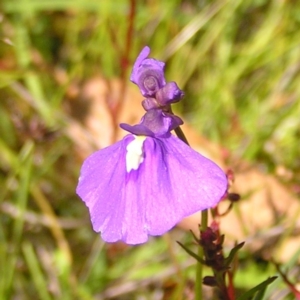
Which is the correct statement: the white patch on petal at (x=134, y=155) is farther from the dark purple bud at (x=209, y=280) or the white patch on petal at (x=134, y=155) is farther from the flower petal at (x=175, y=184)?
the dark purple bud at (x=209, y=280)

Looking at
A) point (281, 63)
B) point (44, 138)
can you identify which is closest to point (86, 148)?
point (44, 138)

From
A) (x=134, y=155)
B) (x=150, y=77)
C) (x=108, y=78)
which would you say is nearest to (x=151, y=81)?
(x=150, y=77)

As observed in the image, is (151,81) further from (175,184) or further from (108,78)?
(108,78)

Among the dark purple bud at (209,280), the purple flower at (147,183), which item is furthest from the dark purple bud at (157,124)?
the dark purple bud at (209,280)

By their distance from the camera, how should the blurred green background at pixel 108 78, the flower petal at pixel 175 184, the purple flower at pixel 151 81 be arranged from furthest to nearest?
the blurred green background at pixel 108 78 → the purple flower at pixel 151 81 → the flower petal at pixel 175 184

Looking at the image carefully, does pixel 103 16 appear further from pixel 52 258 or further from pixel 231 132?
pixel 52 258
